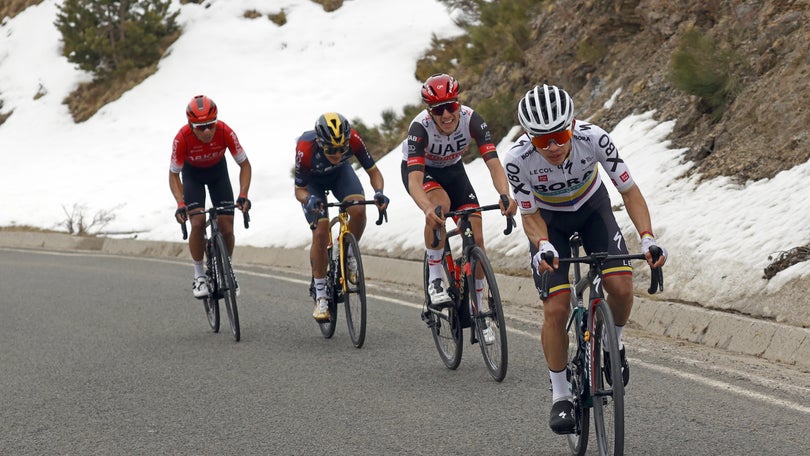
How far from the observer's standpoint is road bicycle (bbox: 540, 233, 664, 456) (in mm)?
4691

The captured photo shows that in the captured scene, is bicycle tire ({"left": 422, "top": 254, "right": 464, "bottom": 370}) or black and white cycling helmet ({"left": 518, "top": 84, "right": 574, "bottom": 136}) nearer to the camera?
black and white cycling helmet ({"left": 518, "top": 84, "right": 574, "bottom": 136})

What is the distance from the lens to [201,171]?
10641 millimetres

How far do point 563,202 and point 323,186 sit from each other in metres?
4.19

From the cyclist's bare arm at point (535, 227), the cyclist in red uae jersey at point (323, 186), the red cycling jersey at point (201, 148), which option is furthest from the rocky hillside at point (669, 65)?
the cyclist's bare arm at point (535, 227)

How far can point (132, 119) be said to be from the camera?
34062 mm

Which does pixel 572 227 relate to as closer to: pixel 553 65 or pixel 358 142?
pixel 358 142

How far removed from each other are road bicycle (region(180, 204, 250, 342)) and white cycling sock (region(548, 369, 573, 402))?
14.8ft

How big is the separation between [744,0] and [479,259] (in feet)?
30.4

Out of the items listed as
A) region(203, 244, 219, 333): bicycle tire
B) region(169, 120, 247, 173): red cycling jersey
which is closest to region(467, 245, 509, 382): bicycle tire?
region(203, 244, 219, 333): bicycle tire

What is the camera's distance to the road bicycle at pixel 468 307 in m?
7.34

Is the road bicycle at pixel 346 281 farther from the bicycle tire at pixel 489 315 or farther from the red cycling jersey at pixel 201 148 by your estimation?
the red cycling jersey at pixel 201 148

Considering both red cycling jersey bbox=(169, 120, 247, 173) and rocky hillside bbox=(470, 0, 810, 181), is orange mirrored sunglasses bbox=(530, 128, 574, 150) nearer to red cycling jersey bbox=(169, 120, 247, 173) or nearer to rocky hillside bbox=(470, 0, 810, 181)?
red cycling jersey bbox=(169, 120, 247, 173)

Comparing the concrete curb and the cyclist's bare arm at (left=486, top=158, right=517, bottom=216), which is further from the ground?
the cyclist's bare arm at (left=486, top=158, right=517, bottom=216)

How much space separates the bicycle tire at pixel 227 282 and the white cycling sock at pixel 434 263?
2.29 meters
